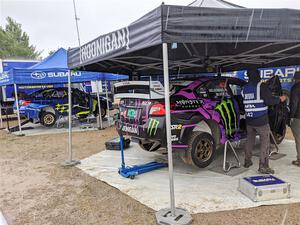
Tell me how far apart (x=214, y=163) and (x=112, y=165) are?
210cm

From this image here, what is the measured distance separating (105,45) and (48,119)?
8604 mm

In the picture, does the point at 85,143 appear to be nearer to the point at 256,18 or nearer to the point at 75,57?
the point at 75,57

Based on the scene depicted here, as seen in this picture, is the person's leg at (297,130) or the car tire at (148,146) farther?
the car tire at (148,146)

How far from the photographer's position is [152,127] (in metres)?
4.68

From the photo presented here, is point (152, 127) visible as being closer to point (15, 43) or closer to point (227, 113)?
point (227, 113)

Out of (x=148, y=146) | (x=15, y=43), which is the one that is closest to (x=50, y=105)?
(x=148, y=146)

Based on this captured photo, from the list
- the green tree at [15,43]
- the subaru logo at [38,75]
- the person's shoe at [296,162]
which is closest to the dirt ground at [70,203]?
the person's shoe at [296,162]

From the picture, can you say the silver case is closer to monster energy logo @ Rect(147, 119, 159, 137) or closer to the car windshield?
monster energy logo @ Rect(147, 119, 159, 137)

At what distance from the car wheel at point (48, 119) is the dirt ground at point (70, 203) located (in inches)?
191

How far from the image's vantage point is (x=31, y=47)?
46219mm

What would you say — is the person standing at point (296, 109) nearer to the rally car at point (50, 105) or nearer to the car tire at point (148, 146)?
the car tire at point (148, 146)

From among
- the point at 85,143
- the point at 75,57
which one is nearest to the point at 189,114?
the point at 75,57

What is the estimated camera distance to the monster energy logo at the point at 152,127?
4652mm

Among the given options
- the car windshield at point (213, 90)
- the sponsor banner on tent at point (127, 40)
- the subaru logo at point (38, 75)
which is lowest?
the car windshield at point (213, 90)
